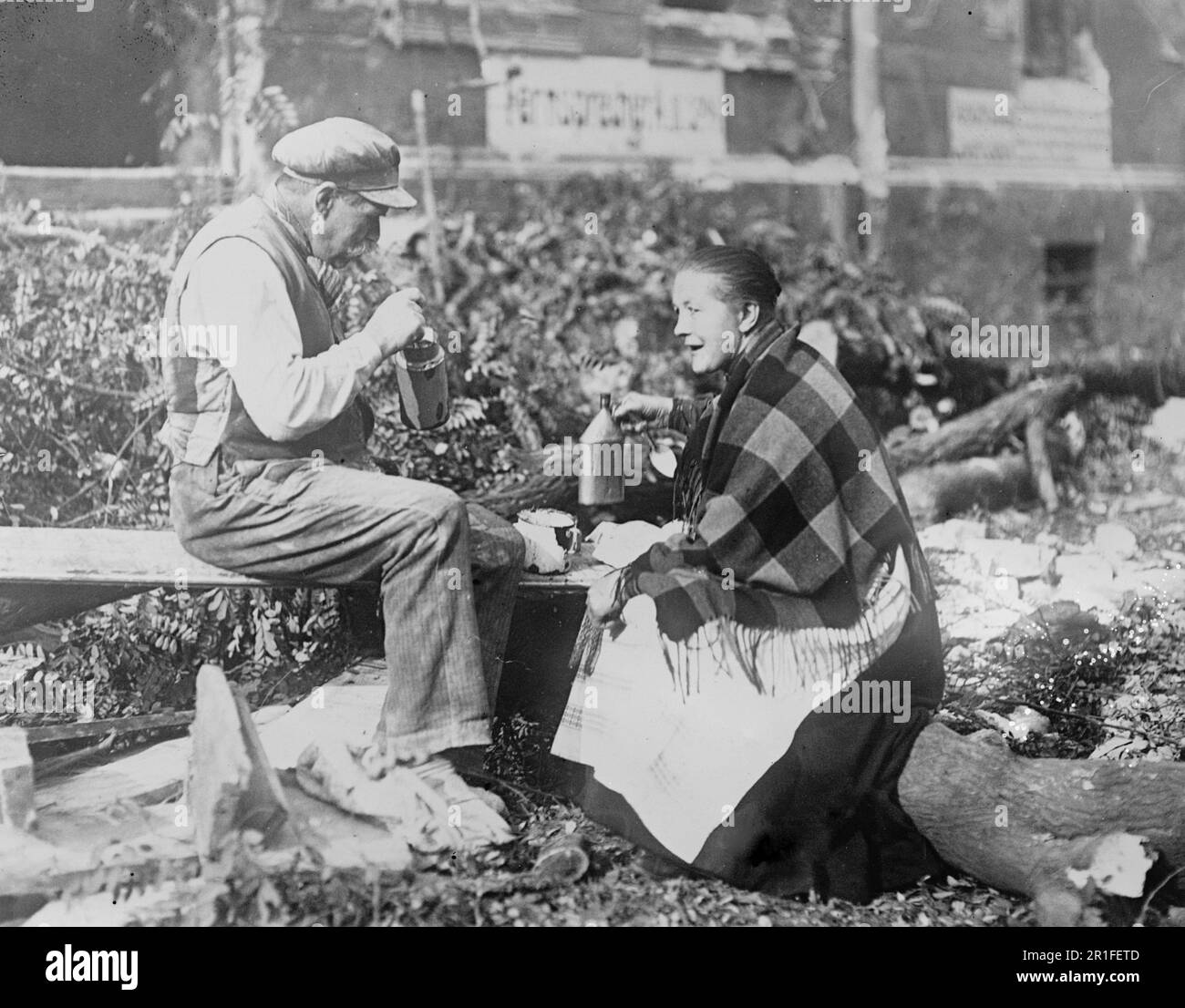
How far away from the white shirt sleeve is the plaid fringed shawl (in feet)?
3.58

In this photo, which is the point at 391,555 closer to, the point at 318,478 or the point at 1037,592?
the point at 318,478

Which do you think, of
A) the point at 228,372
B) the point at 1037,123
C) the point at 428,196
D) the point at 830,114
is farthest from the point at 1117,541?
the point at 228,372

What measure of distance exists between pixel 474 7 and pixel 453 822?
2903 millimetres

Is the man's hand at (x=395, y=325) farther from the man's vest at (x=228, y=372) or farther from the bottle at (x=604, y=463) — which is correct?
the bottle at (x=604, y=463)

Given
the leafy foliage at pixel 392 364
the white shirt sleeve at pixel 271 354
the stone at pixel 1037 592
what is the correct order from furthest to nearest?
the stone at pixel 1037 592, the leafy foliage at pixel 392 364, the white shirt sleeve at pixel 271 354

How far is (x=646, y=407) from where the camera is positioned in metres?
5.05

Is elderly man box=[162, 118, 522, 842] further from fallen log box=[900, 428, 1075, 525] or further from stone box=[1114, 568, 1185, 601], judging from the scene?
stone box=[1114, 568, 1185, 601]

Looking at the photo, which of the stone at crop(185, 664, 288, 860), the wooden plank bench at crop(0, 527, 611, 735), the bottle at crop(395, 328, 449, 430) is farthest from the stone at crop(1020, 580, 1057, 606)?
the stone at crop(185, 664, 288, 860)

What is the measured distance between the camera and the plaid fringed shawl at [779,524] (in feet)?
14.8

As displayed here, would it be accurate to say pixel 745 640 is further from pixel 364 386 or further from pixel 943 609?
pixel 364 386

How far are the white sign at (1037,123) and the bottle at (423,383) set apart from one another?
2.34 meters

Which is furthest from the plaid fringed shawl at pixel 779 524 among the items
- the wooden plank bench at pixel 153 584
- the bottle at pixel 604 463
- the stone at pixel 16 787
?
the stone at pixel 16 787

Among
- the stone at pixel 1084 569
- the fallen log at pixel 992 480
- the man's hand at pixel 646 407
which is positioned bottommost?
the stone at pixel 1084 569

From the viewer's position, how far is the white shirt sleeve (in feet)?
14.7
